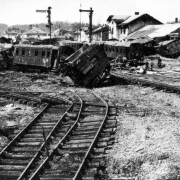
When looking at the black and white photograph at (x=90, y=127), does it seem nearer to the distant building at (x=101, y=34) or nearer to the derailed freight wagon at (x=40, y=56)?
the derailed freight wagon at (x=40, y=56)

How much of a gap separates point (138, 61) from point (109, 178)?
80.6 ft

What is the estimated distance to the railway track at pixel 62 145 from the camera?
695 centimetres

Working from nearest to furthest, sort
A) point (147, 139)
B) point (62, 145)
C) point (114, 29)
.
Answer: point (62, 145) < point (147, 139) < point (114, 29)

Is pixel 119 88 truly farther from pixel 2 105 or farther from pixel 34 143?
pixel 34 143

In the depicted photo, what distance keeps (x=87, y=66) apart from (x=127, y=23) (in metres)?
38.9

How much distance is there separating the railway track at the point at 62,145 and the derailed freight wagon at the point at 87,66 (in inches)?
205

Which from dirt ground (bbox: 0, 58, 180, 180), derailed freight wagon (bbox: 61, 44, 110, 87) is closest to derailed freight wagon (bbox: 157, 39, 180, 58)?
derailed freight wagon (bbox: 61, 44, 110, 87)

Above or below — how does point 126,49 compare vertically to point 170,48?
below

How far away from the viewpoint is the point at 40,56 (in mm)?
25422

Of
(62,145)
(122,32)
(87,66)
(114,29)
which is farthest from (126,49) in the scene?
(114,29)

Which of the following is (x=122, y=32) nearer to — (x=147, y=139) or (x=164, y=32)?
(x=164, y=32)

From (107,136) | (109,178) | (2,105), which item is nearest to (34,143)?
(107,136)

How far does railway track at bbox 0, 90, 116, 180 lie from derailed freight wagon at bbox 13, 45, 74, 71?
40.8ft

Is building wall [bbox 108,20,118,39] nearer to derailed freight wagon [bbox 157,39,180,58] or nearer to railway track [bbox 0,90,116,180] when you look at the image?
derailed freight wagon [bbox 157,39,180,58]
